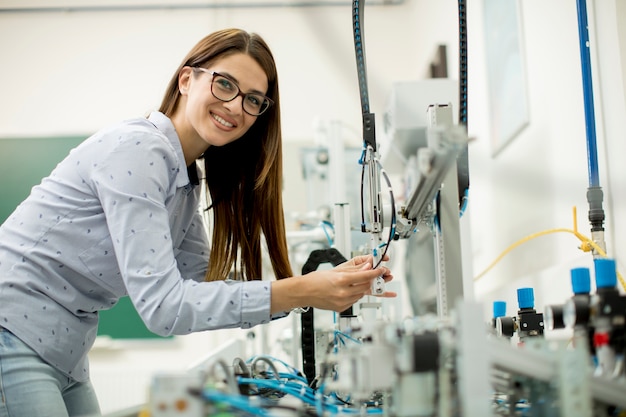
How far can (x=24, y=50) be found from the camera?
4.54 meters

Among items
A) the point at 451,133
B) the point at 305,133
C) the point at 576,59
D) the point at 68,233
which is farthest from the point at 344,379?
the point at 305,133

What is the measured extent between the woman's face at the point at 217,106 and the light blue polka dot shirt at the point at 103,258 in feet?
0.46

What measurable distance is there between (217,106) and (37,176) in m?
3.30

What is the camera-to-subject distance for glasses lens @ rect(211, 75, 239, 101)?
140cm

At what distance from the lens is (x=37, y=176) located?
4285 mm

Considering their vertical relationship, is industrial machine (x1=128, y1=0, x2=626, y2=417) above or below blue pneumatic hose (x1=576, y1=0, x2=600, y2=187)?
below

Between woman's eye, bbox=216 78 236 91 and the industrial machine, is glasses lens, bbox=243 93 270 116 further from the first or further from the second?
the industrial machine

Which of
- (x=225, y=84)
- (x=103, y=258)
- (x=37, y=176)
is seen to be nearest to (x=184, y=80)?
(x=225, y=84)

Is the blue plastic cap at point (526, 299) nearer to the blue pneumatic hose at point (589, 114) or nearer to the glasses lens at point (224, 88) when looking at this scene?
the blue pneumatic hose at point (589, 114)

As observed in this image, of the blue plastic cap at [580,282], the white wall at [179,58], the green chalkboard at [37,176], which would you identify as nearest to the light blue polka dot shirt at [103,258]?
the blue plastic cap at [580,282]

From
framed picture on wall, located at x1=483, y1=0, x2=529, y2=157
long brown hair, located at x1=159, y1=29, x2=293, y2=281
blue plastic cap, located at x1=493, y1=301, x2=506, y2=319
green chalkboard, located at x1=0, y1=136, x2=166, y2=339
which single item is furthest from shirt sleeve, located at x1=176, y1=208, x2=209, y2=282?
green chalkboard, located at x1=0, y1=136, x2=166, y2=339

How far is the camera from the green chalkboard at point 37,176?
4219 mm

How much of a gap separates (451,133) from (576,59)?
129 centimetres

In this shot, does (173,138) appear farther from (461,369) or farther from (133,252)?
(461,369)
